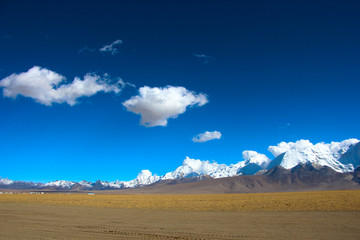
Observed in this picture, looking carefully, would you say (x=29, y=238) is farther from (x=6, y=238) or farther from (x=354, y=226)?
(x=354, y=226)

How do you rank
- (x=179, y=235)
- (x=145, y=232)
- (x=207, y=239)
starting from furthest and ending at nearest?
(x=145, y=232) → (x=179, y=235) → (x=207, y=239)

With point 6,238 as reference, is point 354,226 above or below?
below

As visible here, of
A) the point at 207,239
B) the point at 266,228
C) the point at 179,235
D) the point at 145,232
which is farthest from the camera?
the point at 266,228

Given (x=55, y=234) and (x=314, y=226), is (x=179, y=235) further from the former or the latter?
(x=314, y=226)

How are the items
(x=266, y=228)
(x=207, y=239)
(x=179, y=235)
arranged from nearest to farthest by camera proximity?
(x=207, y=239), (x=179, y=235), (x=266, y=228)

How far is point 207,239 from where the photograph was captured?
49.5ft

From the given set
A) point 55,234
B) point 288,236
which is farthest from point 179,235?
point 55,234

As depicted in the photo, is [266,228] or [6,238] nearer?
[6,238]

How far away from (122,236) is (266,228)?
32.3 feet

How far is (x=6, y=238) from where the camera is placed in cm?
1520

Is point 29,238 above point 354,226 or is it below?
above

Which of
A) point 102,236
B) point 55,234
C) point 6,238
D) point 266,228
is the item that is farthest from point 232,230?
point 6,238

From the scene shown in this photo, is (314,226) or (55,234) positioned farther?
(314,226)

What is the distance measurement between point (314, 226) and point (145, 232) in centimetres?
1209
